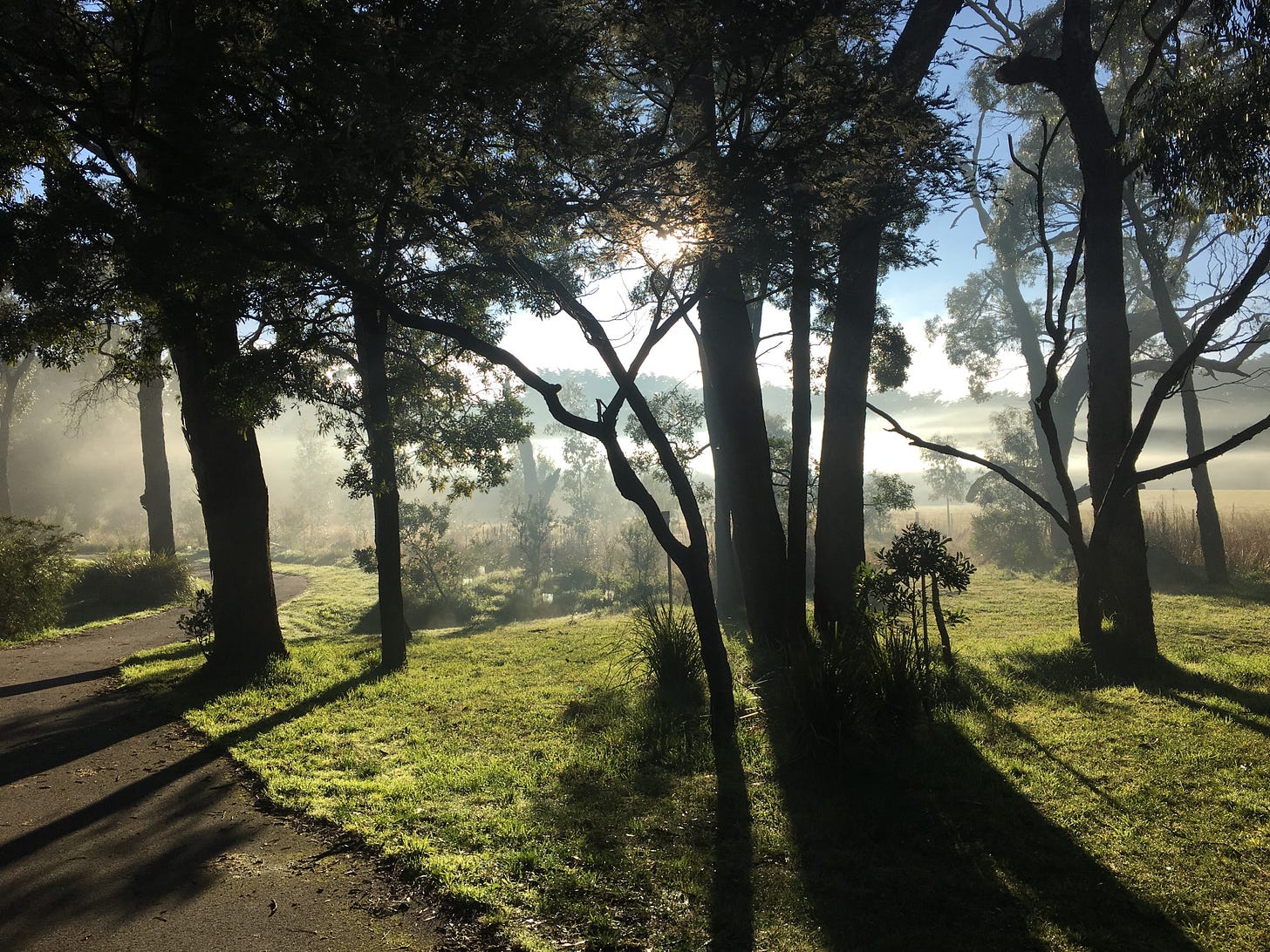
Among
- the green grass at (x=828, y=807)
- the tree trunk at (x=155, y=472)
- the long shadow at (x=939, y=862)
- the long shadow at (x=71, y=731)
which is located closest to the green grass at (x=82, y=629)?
the tree trunk at (x=155, y=472)

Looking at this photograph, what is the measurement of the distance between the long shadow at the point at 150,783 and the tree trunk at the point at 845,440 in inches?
253

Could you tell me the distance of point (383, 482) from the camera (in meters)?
11.1

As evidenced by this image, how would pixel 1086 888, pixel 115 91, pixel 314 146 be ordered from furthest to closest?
pixel 115 91
pixel 314 146
pixel 1086 888

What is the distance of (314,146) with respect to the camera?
5375 millimetres

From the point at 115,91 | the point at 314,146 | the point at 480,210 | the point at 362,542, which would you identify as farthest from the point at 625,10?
the point at 362,542

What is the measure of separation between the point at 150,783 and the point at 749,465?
7.15m

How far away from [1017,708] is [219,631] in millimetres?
9753

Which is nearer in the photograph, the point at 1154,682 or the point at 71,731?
the point at 71,731

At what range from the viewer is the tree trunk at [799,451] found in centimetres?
954

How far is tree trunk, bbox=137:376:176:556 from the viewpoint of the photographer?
21484 mm

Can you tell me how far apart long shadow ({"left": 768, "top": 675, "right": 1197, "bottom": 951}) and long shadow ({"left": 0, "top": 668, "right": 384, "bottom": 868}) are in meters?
4.92

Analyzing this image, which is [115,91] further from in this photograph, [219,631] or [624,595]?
[624,595]

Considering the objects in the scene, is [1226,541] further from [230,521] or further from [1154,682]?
[230,521]

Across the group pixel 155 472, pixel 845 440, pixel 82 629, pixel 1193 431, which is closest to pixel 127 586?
pixel 82 629
